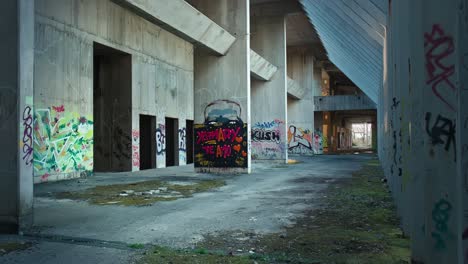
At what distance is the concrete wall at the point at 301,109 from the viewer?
40750mm

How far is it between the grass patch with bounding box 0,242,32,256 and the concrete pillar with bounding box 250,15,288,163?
22.8 m

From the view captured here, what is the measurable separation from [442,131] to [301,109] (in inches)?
1517

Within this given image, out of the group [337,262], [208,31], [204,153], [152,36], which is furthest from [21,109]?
[152,36]

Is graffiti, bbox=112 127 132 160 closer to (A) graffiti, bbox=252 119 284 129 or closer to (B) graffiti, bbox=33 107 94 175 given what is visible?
(B) graffiti, bbox=33 107 94 175

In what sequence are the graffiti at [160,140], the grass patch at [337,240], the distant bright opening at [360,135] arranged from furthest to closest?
1. the distant bright opening at [360,135]
2. the graffiti at [160,140]
3. the grass patch at [337,240]

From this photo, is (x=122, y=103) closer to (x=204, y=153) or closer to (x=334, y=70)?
(x=204, y=153)

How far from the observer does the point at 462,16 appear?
2432 mm

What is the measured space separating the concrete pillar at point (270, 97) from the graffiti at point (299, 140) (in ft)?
43.8

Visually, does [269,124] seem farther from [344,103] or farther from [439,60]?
[439,60]

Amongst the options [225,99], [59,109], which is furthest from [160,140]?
[59,109]

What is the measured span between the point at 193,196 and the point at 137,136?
A: 10154mm

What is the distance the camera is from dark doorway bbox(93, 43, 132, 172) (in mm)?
19484

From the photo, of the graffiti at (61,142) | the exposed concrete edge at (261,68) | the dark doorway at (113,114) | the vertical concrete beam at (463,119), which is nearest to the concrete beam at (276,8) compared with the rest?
the exposed concrete edge at (261,68)

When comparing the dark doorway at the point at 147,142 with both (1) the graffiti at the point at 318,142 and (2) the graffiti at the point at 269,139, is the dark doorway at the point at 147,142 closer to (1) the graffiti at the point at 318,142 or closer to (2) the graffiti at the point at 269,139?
(2) the graffiti at the point at 269,139
